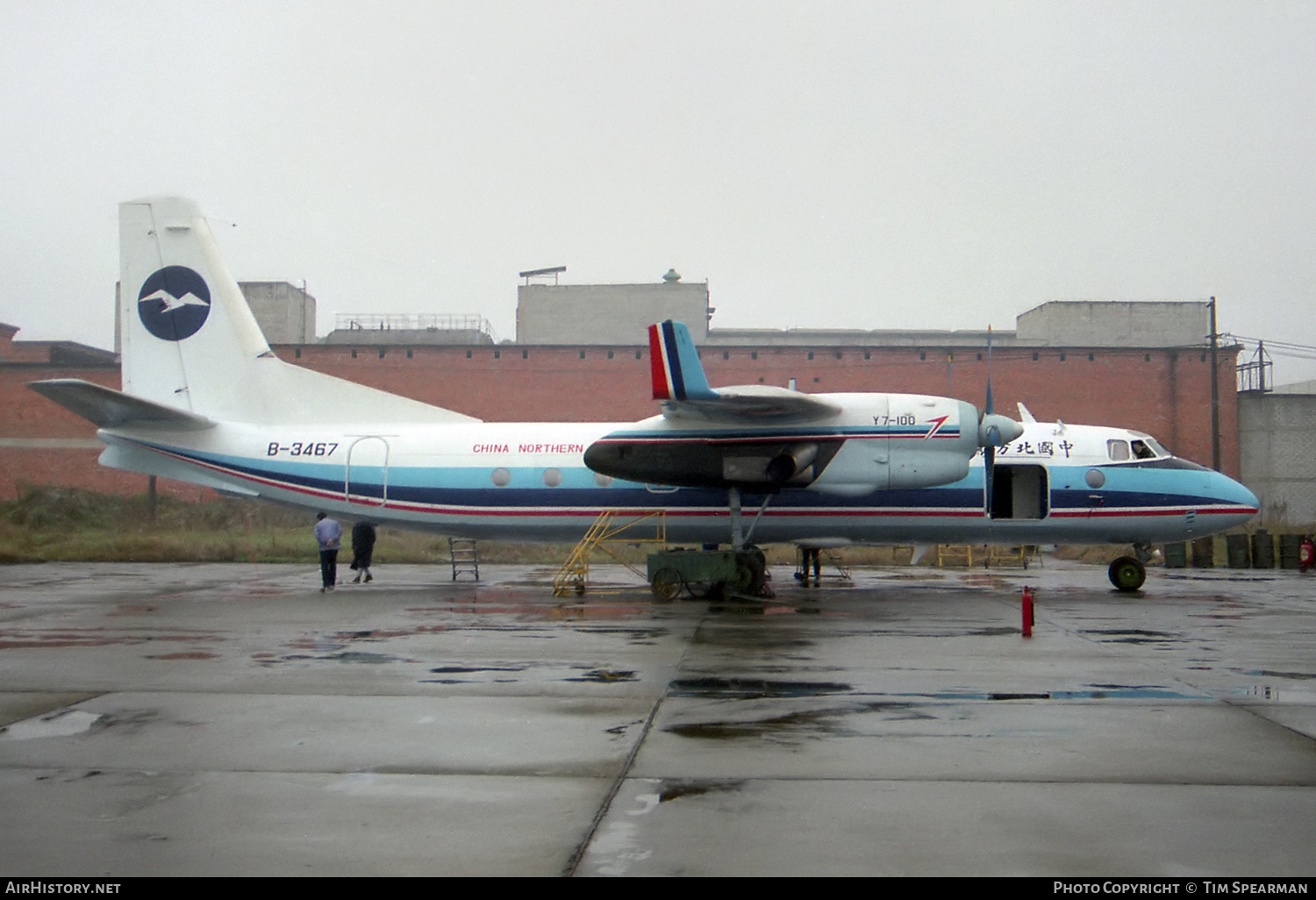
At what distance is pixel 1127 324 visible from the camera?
5709 centimetres

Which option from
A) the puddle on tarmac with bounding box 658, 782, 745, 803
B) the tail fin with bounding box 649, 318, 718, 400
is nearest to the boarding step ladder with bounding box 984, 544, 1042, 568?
the tail fin with bounding box 649, 318, 718, 400

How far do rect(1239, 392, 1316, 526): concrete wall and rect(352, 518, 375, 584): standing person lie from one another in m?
40.0

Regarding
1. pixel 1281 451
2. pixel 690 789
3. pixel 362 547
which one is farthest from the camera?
pixel 1281 451

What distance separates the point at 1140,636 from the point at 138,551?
28796mm

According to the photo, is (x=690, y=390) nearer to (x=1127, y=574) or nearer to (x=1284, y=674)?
(x=1284, y=674)

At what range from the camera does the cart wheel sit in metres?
20.8

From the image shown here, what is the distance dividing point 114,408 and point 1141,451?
20.5 metres

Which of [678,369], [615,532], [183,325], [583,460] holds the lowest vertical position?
[615,532]

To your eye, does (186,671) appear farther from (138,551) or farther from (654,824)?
(138,551)

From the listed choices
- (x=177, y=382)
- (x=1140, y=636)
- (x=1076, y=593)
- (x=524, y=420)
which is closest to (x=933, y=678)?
(x=1140, y=636)

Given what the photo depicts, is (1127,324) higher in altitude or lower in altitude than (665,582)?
higher

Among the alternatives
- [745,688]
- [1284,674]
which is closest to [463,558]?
[745,688]

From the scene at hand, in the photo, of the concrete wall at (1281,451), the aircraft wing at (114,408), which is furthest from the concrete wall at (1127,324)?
the aircraft wing at (114,408)

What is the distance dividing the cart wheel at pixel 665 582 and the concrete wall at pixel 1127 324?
139 feet
